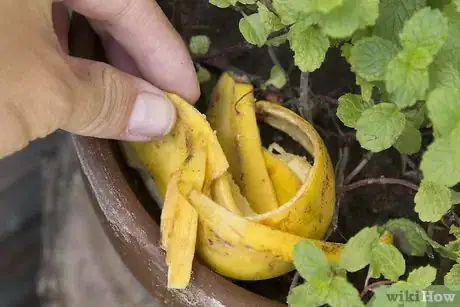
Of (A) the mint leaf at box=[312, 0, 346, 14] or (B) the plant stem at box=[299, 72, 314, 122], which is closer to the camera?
(A) the mint leaf at box=[312, 0, 346, 14]

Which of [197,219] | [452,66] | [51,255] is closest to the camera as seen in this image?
[452,66]

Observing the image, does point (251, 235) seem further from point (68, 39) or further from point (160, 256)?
point (68, 39)

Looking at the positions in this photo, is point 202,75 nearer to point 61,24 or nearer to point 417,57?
point 61,24

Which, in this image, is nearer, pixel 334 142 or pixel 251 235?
pixel 251 235

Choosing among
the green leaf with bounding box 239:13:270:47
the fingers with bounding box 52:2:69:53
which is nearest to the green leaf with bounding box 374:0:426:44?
the green leaf with bounding box 239:13:270:47

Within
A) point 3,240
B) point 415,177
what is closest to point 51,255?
point 3,240

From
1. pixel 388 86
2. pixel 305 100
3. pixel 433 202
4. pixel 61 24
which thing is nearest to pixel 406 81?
pixel 388 86

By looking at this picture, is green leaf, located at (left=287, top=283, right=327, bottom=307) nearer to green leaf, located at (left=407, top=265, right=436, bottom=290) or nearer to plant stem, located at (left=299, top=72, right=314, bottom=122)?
green leaf, located at (left=407, top=265, right=436, bottom=290)
